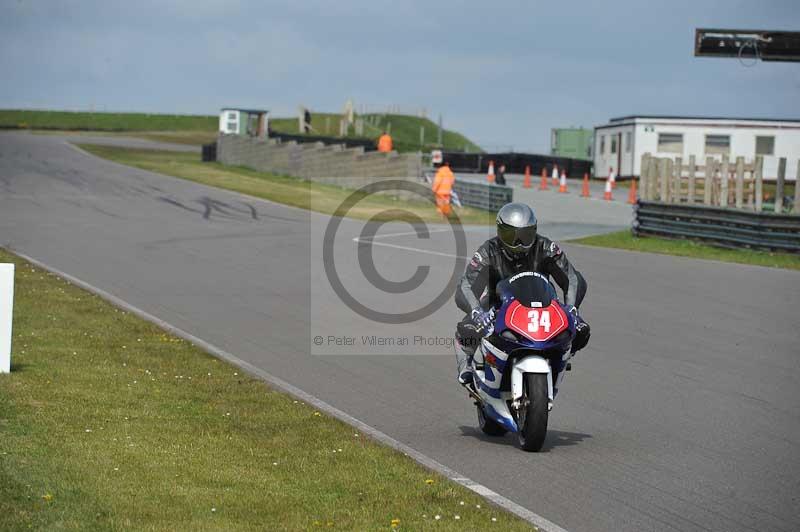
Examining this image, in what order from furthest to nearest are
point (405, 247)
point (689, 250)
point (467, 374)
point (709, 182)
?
point (709, 182)
point (689, 250)
point (405, 247)
point (467, 374)

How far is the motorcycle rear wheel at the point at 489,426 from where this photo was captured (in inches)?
350

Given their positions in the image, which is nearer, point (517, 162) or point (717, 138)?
point (717, 138)

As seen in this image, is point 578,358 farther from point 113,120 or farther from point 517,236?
point 113,120

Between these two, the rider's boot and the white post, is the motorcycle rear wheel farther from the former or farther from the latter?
the white post

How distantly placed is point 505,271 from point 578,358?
4.38 meters

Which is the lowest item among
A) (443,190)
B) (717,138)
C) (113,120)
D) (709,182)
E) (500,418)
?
(500,418)

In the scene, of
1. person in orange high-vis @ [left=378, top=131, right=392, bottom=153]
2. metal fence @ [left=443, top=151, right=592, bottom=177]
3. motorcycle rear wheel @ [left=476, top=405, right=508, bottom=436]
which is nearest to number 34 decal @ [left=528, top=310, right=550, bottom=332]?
motorcycle rear wheel @ [left=476, top=405, right=508, bottom=436]

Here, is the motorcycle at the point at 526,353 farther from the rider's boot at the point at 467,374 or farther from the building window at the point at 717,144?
the building window at the point at 717,144

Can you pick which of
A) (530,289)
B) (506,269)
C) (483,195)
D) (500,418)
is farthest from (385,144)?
(530,289)

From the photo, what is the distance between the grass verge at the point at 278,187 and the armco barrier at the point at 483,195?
0.28 m

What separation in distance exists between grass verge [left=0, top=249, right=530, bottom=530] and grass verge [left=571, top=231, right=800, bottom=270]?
49.9 feet

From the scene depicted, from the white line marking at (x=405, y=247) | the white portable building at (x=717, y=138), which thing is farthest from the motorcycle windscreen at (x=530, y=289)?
the white portable building at (x=717, y=138)

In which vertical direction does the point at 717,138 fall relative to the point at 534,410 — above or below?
above

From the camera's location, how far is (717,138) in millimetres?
49375
